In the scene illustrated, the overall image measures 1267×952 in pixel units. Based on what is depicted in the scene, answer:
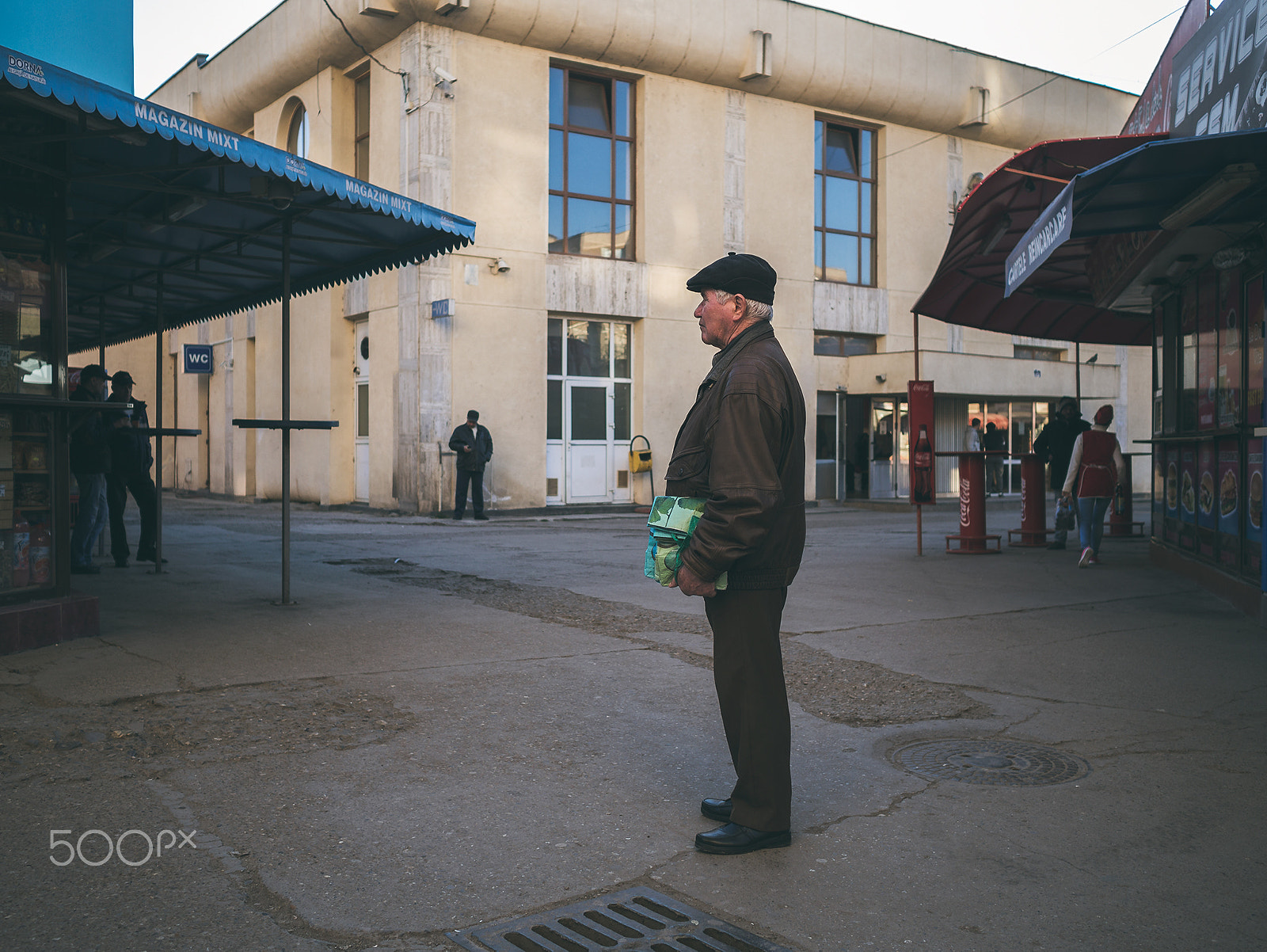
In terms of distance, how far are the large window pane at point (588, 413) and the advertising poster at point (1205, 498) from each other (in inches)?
579

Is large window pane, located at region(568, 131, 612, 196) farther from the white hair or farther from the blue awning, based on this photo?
the white hair

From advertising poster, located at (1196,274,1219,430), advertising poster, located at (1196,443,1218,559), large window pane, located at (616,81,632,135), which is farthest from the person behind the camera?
large window pane, located at (616,81,632,135)

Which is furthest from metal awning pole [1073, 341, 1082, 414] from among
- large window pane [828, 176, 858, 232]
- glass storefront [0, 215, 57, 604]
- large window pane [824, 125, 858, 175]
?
glass storefront [0, 215, 57, 604]

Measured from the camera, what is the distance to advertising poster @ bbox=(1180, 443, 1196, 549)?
10406 millimetres

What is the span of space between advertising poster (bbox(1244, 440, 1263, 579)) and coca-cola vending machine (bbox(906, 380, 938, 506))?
12.3 feet

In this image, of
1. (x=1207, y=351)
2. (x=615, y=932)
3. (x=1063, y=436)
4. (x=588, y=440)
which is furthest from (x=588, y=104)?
(x=615, y=932)

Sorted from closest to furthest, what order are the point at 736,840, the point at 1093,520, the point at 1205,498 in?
the point at 736,840 < the point at 1205,498 < the point at 1093,520

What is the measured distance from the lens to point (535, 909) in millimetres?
3139

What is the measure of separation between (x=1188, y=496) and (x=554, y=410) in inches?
569

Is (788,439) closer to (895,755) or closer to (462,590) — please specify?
(895,755)

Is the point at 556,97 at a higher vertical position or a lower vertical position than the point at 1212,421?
higher

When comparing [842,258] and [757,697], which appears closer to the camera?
[757,697]

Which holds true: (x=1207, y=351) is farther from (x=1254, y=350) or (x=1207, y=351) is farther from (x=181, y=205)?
(x=181, y=205)

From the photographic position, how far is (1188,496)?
1066 cm
